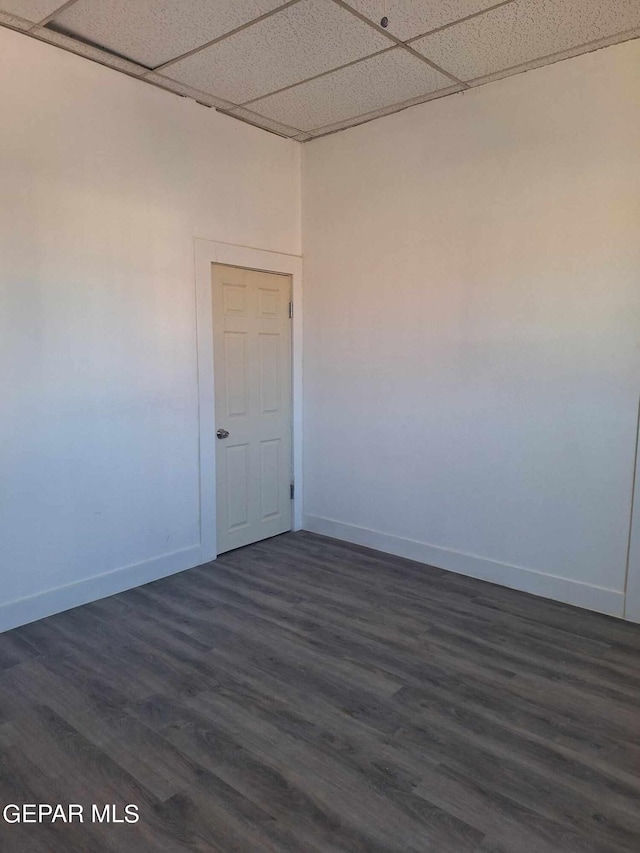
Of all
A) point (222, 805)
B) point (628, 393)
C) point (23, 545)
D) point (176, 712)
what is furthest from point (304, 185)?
point (222, 805)

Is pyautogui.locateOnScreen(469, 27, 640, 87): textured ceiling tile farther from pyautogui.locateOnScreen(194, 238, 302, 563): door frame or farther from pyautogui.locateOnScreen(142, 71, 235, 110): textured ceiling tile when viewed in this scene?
pyautogui.locateOnScreen(194, 238, 302, 563): door frame

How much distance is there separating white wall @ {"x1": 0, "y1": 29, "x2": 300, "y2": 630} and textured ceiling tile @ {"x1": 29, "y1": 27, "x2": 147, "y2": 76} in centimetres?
5

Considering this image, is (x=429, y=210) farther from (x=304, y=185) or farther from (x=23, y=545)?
(x=23, y=545)

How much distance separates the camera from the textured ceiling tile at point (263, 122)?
155 inches

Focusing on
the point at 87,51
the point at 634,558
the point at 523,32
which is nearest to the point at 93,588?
the point at 87,51

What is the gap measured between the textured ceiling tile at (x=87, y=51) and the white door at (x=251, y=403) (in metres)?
1.24

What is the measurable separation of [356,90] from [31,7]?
72.1 inches

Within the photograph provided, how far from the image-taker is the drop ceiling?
8.89 ft

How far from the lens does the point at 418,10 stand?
107 inches

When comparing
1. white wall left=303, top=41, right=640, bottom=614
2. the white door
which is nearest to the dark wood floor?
white wall left=303, top=41, right=640, bottom=614

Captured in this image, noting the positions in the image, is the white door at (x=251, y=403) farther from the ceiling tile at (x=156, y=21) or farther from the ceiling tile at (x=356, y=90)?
the ceiling tile at (x=156, y=21)

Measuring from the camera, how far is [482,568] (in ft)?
12.5

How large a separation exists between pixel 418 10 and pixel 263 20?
0.74 m

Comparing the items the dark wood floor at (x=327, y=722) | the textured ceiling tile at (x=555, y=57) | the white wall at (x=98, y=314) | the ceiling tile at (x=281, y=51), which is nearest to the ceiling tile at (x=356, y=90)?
the ceiling tile at (x=281, y=51)
